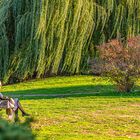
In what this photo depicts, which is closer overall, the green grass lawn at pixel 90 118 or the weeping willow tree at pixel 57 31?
the green grass lawn at pixel 90 118

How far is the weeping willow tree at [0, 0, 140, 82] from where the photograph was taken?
1255 inches

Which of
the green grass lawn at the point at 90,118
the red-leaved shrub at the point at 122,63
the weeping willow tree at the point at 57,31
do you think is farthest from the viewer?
the weeping willow tree at the point at 57,31

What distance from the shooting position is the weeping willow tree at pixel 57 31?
31.9m

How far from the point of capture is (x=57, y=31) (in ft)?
105

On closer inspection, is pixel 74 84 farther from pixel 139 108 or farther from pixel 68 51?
pixel 139 108

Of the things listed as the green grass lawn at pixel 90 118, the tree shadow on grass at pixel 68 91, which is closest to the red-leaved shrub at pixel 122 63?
the green grass lawn at pixel 90 118

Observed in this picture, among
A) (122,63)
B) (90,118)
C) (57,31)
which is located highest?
(57,31)

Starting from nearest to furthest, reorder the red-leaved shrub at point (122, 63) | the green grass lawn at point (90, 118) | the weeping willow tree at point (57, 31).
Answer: the green grass lawn at point (90, 118)
the red-leaved shrub at point (122, 63)
the weeping willow tree at point (57, 31)

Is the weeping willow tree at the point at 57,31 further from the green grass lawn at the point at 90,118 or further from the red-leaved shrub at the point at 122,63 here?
the red-leaved shrub at the point at 122,63

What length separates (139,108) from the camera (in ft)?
58.5

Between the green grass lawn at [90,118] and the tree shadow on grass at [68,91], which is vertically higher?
the green grass lawn at [90,118]

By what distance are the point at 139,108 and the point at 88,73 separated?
1730 cm

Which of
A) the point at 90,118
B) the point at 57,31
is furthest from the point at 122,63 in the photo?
the point at 57,31

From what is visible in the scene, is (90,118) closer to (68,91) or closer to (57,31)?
(68,91)
